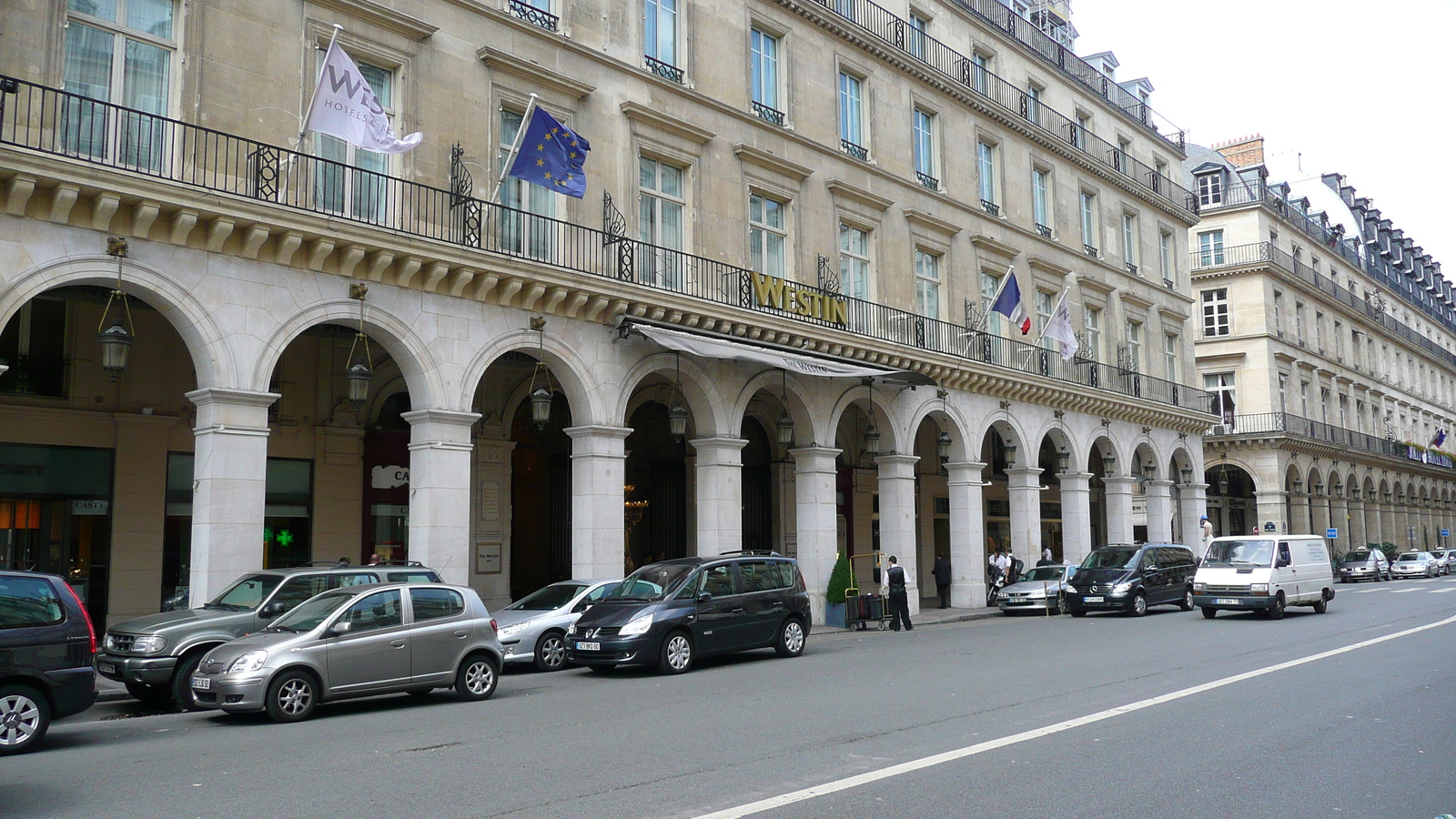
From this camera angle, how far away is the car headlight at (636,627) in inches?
591

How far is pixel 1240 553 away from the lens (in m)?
24.2

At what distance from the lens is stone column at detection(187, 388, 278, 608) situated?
50.0 feet

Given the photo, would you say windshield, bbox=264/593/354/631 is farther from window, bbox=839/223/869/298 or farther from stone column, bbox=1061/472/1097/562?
stone column, bbox=1061/472/1097/562

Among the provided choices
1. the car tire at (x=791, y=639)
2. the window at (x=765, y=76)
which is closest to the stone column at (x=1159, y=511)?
the window at (x=765, y=76)

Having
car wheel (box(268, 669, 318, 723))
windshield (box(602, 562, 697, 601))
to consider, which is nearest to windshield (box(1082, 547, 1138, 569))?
windshield (box(602, 562, 697, 601))

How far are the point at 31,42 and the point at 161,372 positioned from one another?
6623 mm

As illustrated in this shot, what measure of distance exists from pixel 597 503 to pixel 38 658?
36.1 feet

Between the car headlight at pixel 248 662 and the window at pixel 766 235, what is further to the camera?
the window at pixel 766 235

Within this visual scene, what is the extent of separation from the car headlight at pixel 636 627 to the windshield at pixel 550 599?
2279 mm

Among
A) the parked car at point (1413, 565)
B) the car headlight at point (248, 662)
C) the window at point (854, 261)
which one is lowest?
the parked car at point (1413, 565)

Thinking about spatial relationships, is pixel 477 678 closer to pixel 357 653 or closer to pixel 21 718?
pixel 357 653

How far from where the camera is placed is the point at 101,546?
18.7 m

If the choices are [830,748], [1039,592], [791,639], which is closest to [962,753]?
[830,748]

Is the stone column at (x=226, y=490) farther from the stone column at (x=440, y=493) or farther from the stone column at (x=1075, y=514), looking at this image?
the stone column at (x=1075, y=514)
